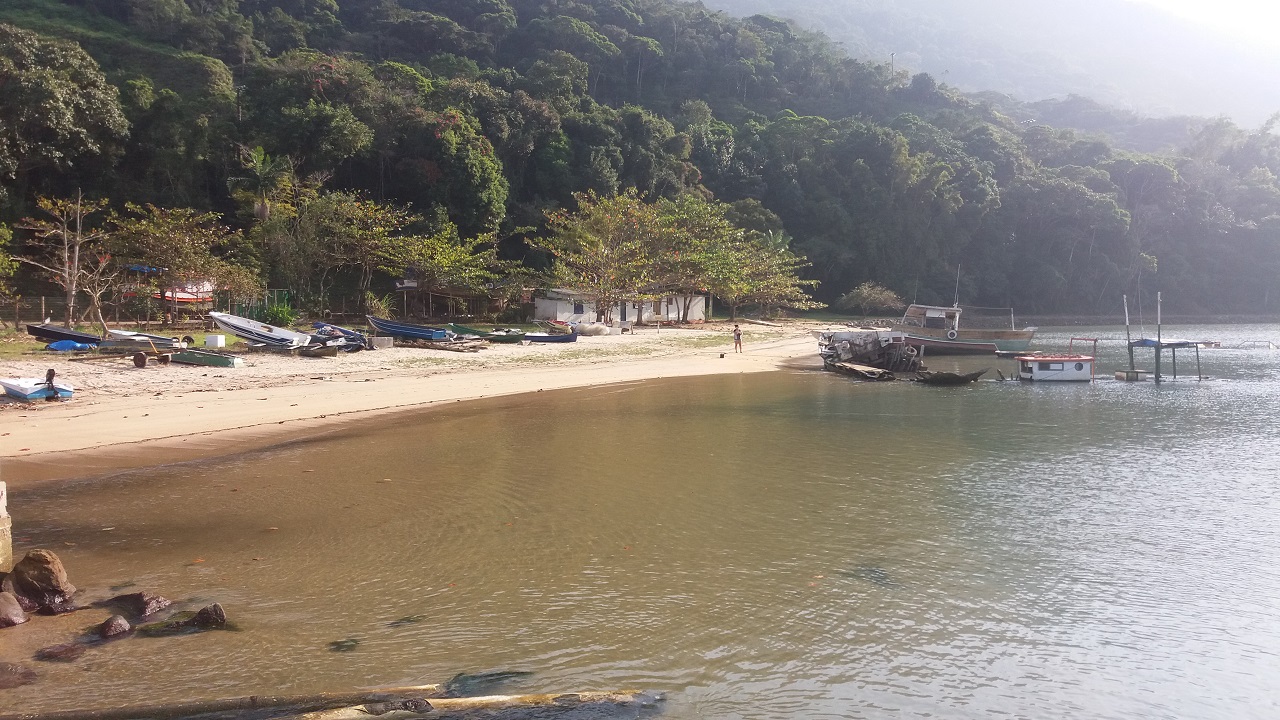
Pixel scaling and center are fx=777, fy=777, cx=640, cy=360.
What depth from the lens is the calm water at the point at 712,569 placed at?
18.2ft

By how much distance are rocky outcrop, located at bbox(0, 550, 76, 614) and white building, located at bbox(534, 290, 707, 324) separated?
3561cm

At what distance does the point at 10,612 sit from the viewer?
236 inches

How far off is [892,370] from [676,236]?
17.0 metres

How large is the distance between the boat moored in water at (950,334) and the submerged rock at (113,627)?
116 ft

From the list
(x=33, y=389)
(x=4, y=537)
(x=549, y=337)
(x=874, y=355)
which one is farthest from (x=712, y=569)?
(x=549, y=337)

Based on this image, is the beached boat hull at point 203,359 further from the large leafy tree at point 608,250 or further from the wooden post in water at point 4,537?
the large leafy tree at point 608,250

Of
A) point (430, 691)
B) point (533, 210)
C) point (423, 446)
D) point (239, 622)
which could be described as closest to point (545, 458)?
point (423, 446)

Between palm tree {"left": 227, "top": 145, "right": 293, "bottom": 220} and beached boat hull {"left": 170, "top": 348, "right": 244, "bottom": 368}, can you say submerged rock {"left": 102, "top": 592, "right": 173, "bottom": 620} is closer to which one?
beached boat hull {"left": 170, "top": 348, "right": 244, "bottom": 368}

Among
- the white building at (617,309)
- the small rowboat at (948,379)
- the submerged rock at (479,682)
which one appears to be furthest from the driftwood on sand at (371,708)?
the white building at (617,309)

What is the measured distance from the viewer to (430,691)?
5051 mm

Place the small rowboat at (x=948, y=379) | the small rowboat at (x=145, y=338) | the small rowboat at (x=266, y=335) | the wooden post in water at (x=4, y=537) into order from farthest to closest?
the small rowboat at (x=948, y=379)
the small rowboat at (x=266, y=335)
the small rowboat at (x=145, y=338)
the wooden post in water at (x=4, y=537)

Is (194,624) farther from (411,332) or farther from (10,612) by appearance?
(411,332)

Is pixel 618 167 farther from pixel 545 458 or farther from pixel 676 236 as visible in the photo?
pixel 545 458

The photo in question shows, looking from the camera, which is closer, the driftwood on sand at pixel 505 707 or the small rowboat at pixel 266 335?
the driftwood on sand at pixel 505 707
